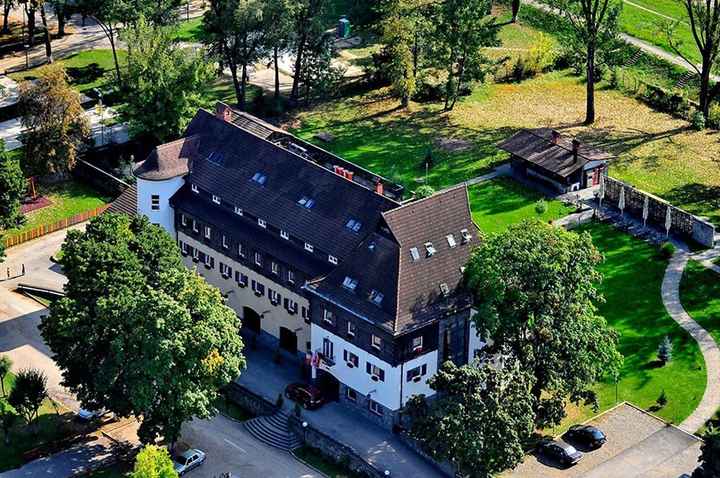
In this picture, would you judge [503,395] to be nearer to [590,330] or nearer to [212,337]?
[590,330]

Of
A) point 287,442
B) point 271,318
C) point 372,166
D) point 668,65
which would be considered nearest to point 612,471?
point 287,442

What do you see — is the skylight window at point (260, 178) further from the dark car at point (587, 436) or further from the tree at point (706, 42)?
the tree at point (706, 42)

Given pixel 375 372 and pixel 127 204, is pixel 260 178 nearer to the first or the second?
pixel 127 204

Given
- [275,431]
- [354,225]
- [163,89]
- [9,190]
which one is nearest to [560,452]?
[275,431]

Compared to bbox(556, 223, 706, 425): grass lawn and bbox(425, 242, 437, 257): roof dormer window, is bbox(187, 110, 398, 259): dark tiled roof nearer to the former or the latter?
bbox(425, 242, 437, 257): roof dormer window

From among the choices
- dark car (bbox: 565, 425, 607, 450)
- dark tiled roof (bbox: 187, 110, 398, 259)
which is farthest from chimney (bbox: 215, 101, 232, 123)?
dark car (bbox: 565, 425, 607, 450)

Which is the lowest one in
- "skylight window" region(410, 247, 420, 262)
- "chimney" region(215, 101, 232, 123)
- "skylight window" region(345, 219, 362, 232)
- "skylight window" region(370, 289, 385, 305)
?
"skylight window" region(370, 289, 385, 305)
